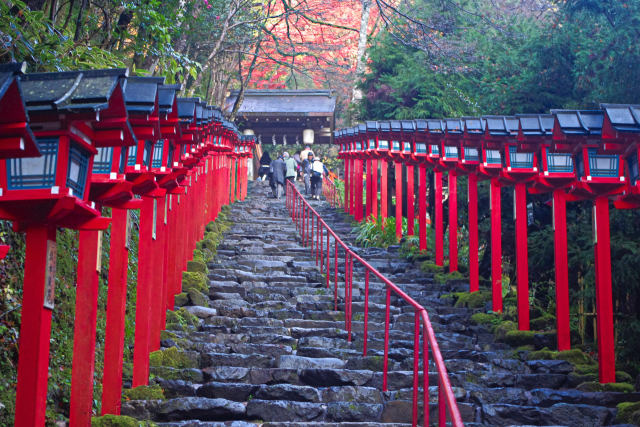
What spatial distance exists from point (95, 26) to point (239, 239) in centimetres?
768

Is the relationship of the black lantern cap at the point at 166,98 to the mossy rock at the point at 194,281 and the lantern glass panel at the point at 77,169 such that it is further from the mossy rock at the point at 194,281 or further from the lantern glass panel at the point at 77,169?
the mossy rock at the point at 194,281

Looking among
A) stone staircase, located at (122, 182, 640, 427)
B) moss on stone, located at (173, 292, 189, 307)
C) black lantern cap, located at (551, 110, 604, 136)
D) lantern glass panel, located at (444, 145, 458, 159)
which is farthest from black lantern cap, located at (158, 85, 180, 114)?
lantern glass panel, located at (444, 145, 458, 159)

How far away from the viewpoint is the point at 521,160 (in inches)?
456

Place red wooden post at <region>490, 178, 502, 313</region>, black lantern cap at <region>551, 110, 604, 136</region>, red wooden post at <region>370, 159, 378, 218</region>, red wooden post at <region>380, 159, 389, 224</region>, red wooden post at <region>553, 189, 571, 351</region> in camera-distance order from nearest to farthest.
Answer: black lantern cap at <region>551, 110, 604, 136</region> < red wooden post at <region>553, 189, 571, 351</region> < red wooden post at <region>490, 178, 502, 313</region> < red wooden post at <region>380, 159, 389, 224</region> < red wooden post at <region>370, 159, 378, 218</region>

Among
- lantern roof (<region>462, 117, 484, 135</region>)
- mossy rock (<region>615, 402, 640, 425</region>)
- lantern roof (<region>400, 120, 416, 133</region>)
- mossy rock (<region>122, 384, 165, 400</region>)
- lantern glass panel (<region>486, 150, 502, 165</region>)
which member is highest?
lantern roof (<region>400, 120, 416, 133</region>)

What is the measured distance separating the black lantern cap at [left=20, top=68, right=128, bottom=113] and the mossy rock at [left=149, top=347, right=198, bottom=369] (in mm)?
4661

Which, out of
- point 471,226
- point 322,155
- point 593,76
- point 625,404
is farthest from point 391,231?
point 322,155

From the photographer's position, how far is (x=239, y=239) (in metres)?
17.8

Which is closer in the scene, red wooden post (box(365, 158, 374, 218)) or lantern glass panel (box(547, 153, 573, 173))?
lantern glass panel (box(547, 153, 573, 173))

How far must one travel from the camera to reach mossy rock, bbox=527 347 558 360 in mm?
9821

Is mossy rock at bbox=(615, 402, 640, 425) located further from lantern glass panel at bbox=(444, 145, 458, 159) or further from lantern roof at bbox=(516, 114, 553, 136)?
lantern glass panel at bbox=(444, 145, 458, 159)

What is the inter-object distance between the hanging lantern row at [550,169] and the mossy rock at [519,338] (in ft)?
0.98

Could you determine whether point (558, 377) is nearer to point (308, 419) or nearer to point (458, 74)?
point (308, 419)

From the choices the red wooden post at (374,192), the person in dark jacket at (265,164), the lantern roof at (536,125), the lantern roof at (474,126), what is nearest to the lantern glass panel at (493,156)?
the lantern roof at (474,126)
